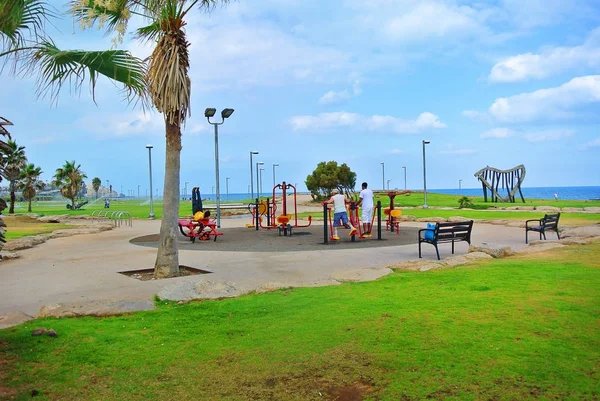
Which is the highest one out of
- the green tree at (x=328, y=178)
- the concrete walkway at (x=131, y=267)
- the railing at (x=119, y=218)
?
the green tree at (x=328, y=178)

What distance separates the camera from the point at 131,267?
38.7 ft

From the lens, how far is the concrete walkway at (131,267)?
28.2 feet

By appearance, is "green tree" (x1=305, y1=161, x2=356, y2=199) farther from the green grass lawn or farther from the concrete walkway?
the green grass lawn

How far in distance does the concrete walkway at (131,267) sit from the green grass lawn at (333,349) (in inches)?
76.4

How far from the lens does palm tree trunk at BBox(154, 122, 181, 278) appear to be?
400 inches

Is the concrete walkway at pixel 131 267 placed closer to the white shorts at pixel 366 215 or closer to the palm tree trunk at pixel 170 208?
the palm tree trunk at pixel 170 208

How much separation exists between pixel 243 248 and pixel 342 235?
5103 mm

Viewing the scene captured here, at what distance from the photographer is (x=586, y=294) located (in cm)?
679

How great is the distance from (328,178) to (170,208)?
185 feet

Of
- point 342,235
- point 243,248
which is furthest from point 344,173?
point 243,248

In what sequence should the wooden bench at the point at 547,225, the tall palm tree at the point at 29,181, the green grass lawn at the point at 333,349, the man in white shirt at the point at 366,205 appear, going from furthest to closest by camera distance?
1. the tall palm tree at the point at 29,181
2. the man in white shirt at the point at 366,205
3. the wooden bench at the point at 547,225
4. the green grass lawn at the point at 333,349

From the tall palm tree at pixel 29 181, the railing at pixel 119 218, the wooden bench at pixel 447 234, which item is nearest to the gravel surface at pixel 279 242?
the wooden bench at pixel 447 234

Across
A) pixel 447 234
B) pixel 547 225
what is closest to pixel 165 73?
pixel 447 234

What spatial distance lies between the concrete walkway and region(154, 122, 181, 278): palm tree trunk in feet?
1.46
